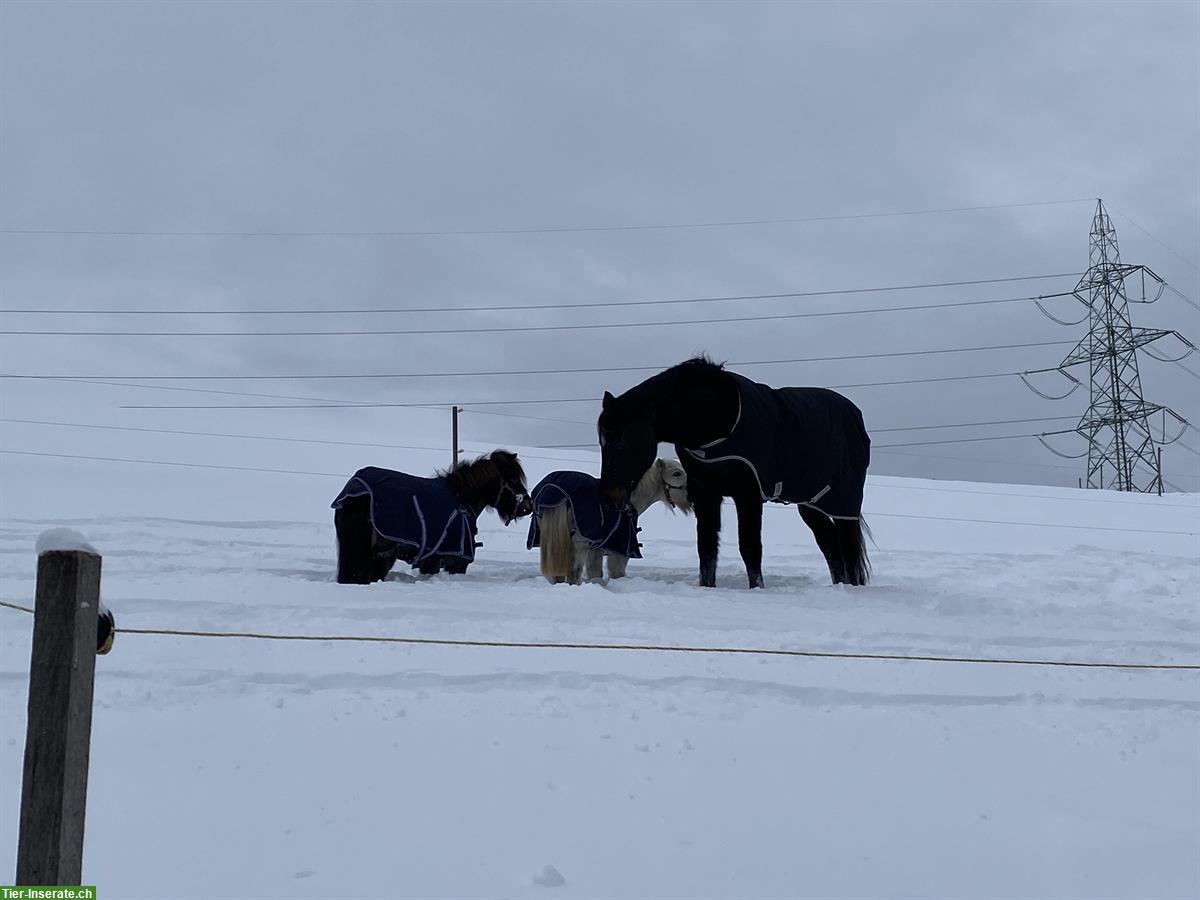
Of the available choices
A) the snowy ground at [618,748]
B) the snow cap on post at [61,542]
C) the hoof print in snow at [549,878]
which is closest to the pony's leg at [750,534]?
the snowy ground at [618,748]

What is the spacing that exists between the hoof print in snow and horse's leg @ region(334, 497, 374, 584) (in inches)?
179

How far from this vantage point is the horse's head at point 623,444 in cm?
764

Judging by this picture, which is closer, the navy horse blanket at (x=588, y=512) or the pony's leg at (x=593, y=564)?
the navy horse blanket at (x=588, y=512)

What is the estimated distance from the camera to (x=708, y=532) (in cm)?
790

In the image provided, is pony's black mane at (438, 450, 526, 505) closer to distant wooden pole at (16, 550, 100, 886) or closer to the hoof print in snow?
the hoof print in snow

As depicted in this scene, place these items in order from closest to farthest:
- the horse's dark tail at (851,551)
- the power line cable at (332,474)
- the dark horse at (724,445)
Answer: the dark horse at (724,445), the horse's dark tail at (851,551), the power line cable at (332,474)

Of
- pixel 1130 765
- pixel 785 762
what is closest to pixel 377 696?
pixel 785 762

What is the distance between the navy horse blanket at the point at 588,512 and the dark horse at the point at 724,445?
129 millimetres

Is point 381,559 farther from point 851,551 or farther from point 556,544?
point 851,551

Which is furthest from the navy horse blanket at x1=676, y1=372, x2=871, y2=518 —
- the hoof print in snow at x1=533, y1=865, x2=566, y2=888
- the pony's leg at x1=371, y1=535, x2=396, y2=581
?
the hoof print in snow at x1=533, y1=865, x2=566, y2=888

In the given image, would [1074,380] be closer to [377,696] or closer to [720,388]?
[720,388]

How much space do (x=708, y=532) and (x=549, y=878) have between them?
5.02 metres

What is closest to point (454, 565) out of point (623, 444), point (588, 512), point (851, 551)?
point (588, 512)

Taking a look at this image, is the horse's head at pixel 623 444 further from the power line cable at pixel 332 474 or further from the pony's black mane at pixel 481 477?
the power line cable at pixel 332 474
